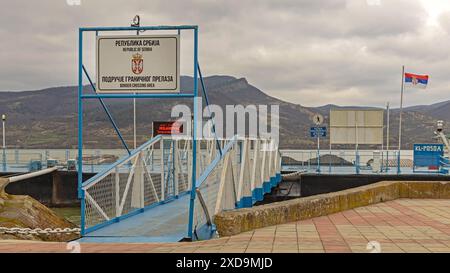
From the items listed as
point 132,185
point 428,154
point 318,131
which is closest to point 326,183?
point 318,131

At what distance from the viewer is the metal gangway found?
374 inches

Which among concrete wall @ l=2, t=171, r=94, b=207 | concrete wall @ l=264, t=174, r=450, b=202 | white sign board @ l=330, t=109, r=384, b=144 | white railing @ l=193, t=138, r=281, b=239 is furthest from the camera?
concrete wall @ l=2, t=171, r=94, b=207

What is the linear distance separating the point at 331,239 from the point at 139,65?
14.4ft

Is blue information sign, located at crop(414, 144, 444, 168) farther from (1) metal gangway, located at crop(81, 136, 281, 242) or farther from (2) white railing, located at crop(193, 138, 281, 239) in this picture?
Result: (1) metal gangway, located at crop(81, 136, 281, 242)

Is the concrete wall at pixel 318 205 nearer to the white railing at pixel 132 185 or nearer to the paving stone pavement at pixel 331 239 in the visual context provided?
the paving stone pavement at pixel 331 239

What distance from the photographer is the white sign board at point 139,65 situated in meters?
9.33

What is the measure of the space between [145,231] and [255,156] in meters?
9.61

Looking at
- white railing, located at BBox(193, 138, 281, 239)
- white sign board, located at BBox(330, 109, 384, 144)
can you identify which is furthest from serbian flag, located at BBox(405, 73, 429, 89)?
white railing, located at BBox(193, 138, 281, 239)

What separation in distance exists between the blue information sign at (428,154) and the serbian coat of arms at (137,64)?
2171cm

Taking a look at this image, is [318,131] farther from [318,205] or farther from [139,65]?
[139,65]

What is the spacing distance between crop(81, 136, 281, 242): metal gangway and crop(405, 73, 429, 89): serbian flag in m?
21.2

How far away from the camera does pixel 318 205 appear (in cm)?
1008
